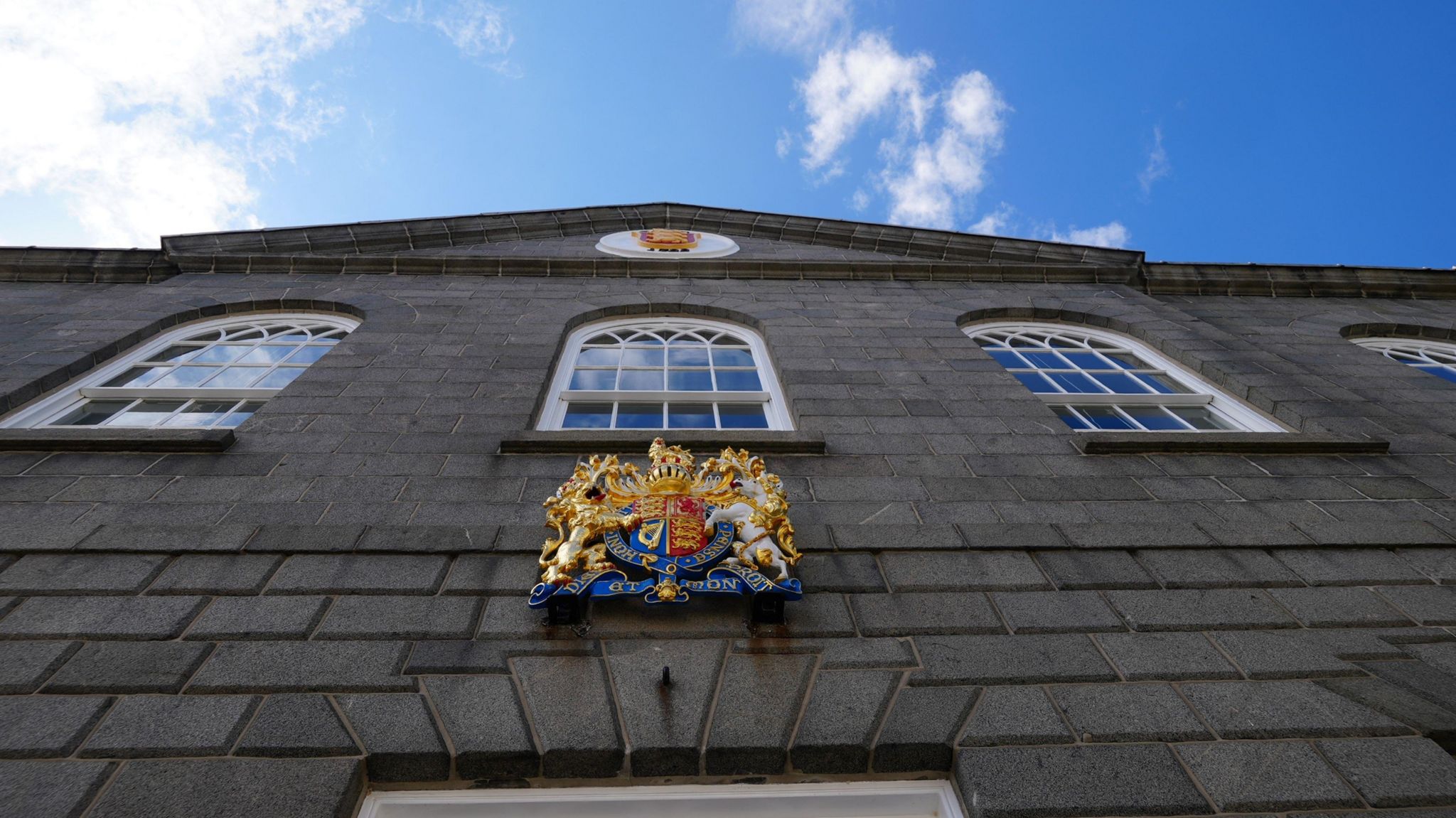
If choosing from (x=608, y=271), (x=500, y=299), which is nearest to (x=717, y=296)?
(x=608, y=271)

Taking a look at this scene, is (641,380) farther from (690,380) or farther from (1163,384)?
(1163,384)

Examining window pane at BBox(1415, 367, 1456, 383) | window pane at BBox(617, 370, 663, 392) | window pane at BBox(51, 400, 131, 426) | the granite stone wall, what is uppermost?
window pane at BBox(617, 370, 663, 392)

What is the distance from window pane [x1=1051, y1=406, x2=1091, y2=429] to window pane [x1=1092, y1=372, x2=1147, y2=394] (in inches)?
38.1

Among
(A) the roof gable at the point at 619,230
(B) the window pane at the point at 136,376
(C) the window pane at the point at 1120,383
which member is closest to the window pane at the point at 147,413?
(B) the window pane at the point at 136,376

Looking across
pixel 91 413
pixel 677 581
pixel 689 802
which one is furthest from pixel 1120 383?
pixel 91 413

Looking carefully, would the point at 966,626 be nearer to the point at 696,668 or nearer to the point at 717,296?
the point at 696,668

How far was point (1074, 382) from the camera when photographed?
8164 mm

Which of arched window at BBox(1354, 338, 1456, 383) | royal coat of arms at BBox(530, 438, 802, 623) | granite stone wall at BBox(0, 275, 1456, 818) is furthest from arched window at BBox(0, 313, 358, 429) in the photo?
arched window at BBox(1354, 338, 1456, 383)

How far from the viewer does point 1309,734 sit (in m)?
3.65

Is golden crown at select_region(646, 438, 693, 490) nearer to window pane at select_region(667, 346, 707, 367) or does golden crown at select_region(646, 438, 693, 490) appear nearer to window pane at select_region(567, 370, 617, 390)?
window pane at select_region(567, 370, 617, 390)

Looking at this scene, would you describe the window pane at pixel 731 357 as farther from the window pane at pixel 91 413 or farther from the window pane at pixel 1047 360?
the window pane at pixel 91 413

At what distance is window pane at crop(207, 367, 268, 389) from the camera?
7.41 m

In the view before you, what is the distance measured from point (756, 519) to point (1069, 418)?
4.20 metres

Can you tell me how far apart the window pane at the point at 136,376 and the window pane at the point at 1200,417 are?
1028 cm
